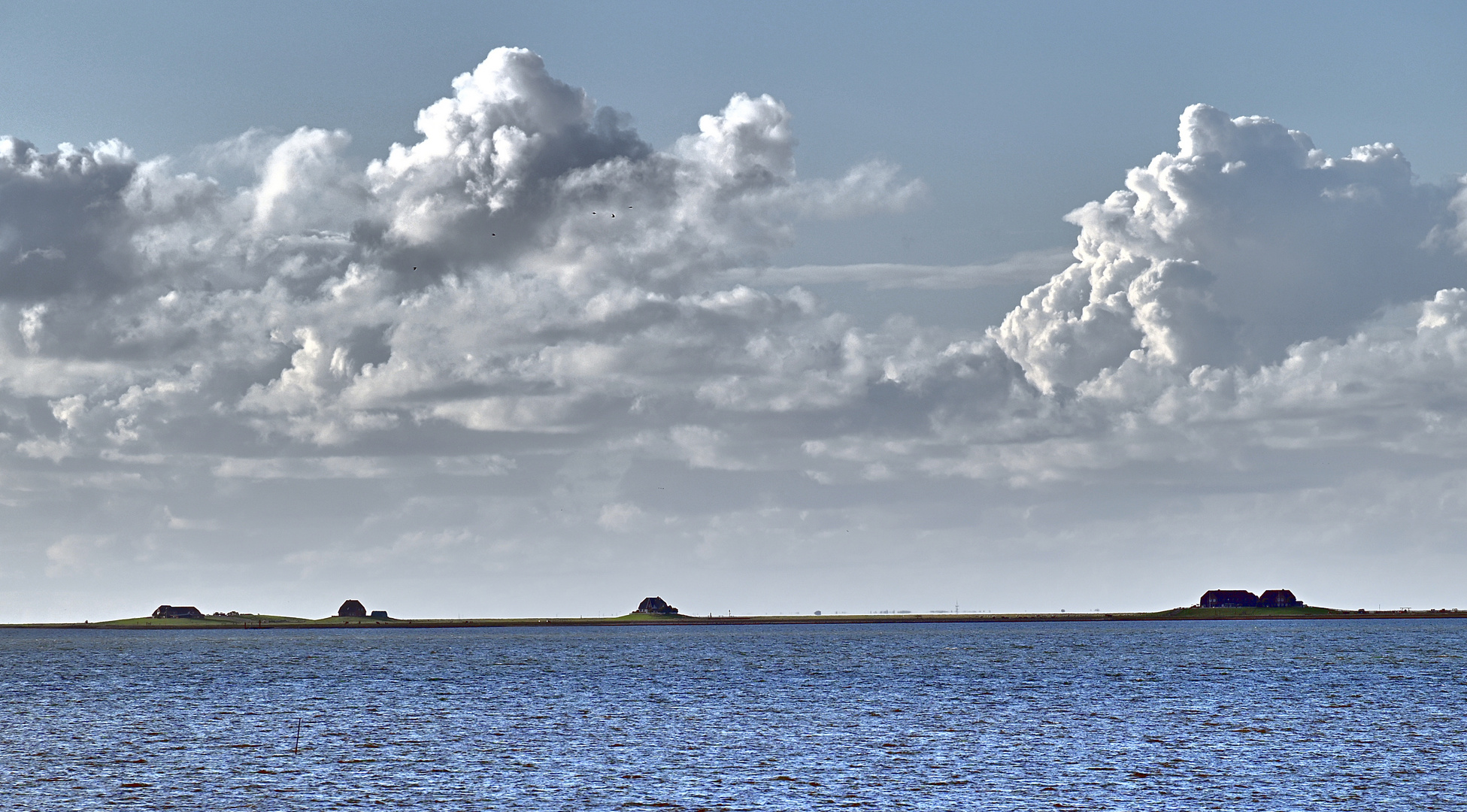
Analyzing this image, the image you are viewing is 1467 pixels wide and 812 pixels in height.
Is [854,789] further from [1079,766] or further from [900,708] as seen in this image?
[900,708]

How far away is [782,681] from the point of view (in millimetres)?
154125

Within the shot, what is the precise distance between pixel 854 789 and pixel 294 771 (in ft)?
96.0

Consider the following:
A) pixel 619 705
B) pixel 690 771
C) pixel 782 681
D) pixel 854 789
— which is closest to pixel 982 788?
pixel 854 789

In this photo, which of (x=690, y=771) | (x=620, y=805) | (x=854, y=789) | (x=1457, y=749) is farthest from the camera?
(x=1457, y=749)

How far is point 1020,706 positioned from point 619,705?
32.2 metres

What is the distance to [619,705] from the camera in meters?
120

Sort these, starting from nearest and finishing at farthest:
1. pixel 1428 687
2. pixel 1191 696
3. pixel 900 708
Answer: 1. pixel 900 708
2. pixel 1191 696
3. pixel 1428 687

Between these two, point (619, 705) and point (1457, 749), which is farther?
point (619, 705)

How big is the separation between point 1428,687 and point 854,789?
298ft

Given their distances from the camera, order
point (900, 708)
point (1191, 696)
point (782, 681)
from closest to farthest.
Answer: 1. point (900, 708)
2. point (1191, 696)
3. point (782, 681)

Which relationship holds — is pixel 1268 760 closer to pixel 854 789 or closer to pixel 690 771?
pixel 854 789

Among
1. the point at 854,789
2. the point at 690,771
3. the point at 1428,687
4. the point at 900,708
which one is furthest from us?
the point at 1428,687

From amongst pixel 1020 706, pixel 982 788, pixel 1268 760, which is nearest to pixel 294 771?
pixel 982 788

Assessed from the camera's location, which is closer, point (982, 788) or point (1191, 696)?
point (982, 788)
